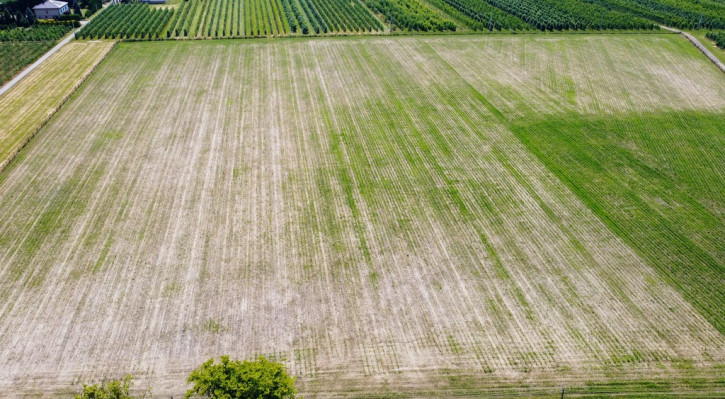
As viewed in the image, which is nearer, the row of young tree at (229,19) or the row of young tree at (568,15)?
the row of young tree at (229,19)

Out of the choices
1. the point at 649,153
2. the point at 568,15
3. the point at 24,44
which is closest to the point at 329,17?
the point at 568,15

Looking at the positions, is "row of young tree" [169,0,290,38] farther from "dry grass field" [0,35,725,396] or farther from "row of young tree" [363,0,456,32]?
"dry grass field" [0,35,725,396]

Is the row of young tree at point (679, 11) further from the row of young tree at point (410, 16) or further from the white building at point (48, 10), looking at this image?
the white building at point (48, 10)

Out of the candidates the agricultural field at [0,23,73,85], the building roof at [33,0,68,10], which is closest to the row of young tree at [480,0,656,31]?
the agricultural field at [0,23,73,85]

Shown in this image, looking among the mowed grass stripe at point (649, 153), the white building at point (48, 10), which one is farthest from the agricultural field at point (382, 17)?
the mowed grass stripe at point (649, 153)

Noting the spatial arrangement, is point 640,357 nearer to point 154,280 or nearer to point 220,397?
point 220,397

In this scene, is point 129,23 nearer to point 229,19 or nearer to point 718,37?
point 229,19
